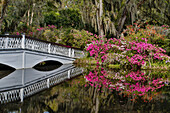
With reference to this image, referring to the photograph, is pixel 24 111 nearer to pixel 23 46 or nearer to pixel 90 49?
pixel 23 46

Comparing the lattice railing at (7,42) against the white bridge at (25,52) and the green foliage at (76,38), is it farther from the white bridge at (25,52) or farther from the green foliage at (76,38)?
the green foliage at (76,38)

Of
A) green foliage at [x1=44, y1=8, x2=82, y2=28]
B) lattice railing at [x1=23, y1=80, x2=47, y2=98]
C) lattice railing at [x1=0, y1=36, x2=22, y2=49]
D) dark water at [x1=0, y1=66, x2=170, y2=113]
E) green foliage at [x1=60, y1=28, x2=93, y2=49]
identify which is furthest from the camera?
green foliage at [x1=44, y1=8, x2=82, y2=28]

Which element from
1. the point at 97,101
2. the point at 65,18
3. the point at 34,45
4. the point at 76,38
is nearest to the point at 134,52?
the point at 76,38

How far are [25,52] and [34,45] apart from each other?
0.87 metres

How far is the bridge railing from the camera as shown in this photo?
1035 centimetres

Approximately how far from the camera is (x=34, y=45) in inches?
448

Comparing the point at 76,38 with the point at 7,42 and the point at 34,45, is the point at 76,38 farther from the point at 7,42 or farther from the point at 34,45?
the point at 7,42

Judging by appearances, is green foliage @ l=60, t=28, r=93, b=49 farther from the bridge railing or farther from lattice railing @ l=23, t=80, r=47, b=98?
lattice railing @ l=23, t=80, r=47, b=98

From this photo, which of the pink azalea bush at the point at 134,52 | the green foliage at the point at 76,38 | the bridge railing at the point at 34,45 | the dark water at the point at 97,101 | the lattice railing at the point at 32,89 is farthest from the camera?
the green foliage at the point at 76,38

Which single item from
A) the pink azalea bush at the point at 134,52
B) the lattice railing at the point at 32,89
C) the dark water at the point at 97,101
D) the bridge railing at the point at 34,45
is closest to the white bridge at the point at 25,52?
the bridge railing at the point at 34,45

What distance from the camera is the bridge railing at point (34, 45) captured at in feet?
34.0

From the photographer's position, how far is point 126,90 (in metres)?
5.59

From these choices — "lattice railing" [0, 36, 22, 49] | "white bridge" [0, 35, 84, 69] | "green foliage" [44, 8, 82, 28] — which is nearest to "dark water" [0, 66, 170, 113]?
"white bridge" [0, 35, 84, 69]

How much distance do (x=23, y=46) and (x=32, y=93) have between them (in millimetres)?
5912
